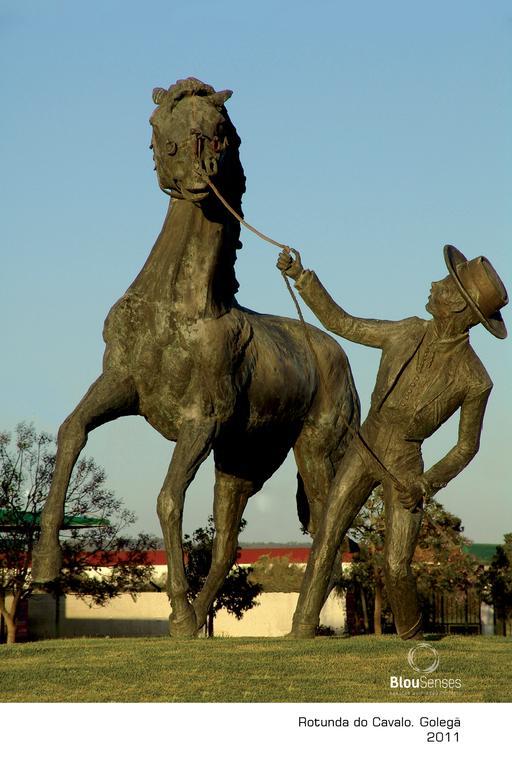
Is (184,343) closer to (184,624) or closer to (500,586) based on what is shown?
(184,624)

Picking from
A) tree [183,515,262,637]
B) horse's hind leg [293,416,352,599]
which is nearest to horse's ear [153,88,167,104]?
horse's hind leg [293,416,352,599]

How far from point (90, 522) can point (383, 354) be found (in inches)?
735

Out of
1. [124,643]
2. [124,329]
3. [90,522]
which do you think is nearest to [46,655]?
[124,643]

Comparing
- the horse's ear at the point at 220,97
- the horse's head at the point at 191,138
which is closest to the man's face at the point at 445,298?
the horse's head at the point at 191,138

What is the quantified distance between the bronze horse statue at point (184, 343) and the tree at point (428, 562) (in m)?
15.4

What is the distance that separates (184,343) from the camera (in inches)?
417

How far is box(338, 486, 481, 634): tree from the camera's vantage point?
2659 centimetres

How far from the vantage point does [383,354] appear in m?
10.5

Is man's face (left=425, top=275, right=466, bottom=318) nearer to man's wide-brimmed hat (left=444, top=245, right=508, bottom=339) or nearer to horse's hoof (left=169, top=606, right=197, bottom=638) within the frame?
man's wide-brimmed hat (left=444, top=245, right=508, bottom=339)

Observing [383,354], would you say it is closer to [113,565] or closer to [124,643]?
[124,643]

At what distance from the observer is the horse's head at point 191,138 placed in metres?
10.5

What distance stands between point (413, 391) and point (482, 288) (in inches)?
37.9

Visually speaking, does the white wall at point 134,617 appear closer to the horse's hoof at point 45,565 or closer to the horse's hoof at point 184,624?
the horse's hoof at point 184,624

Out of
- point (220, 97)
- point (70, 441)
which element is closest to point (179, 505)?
point (70, 441)
